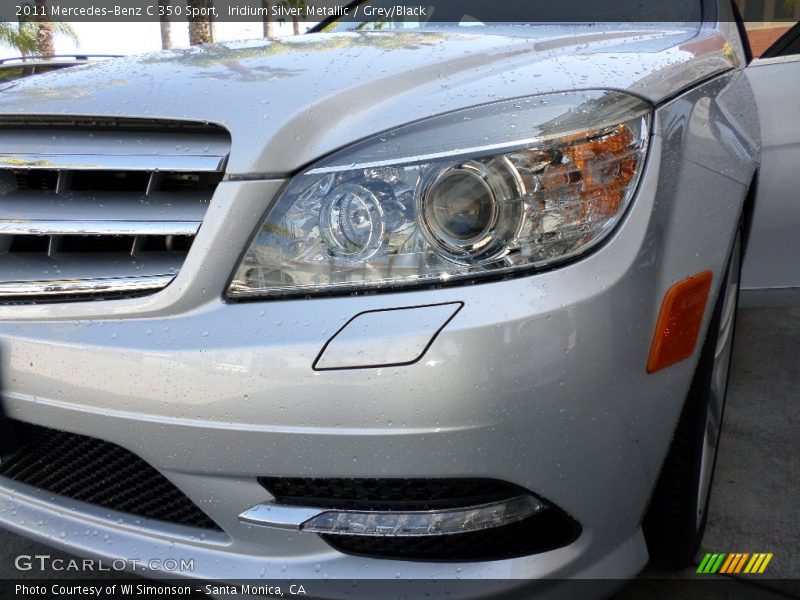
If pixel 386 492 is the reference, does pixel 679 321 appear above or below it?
above

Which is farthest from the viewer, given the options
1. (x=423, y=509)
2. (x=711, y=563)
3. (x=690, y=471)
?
(x=711, y=563)

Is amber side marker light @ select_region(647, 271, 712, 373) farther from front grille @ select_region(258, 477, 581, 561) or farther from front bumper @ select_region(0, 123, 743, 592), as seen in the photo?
front grille @ select_region(258, 477, 581, 561)

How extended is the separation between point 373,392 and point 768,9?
264 centimetres

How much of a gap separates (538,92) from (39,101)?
96 cm

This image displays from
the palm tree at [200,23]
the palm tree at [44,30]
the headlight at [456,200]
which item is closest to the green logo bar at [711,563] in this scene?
the headlight at [456,200]

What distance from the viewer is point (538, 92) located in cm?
133

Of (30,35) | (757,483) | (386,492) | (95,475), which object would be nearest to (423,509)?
(386,492)

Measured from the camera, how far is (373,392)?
114cm

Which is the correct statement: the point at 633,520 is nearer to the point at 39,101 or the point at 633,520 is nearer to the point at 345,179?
the point at 345,179

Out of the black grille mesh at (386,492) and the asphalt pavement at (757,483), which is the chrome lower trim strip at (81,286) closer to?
the black grille mesh at (386,492)

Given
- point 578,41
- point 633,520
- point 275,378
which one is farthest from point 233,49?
point 633,520

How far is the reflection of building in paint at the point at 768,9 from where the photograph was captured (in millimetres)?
2799

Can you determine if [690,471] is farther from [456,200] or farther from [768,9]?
[768,9]

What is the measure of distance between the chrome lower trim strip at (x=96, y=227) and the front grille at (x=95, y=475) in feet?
1.17
